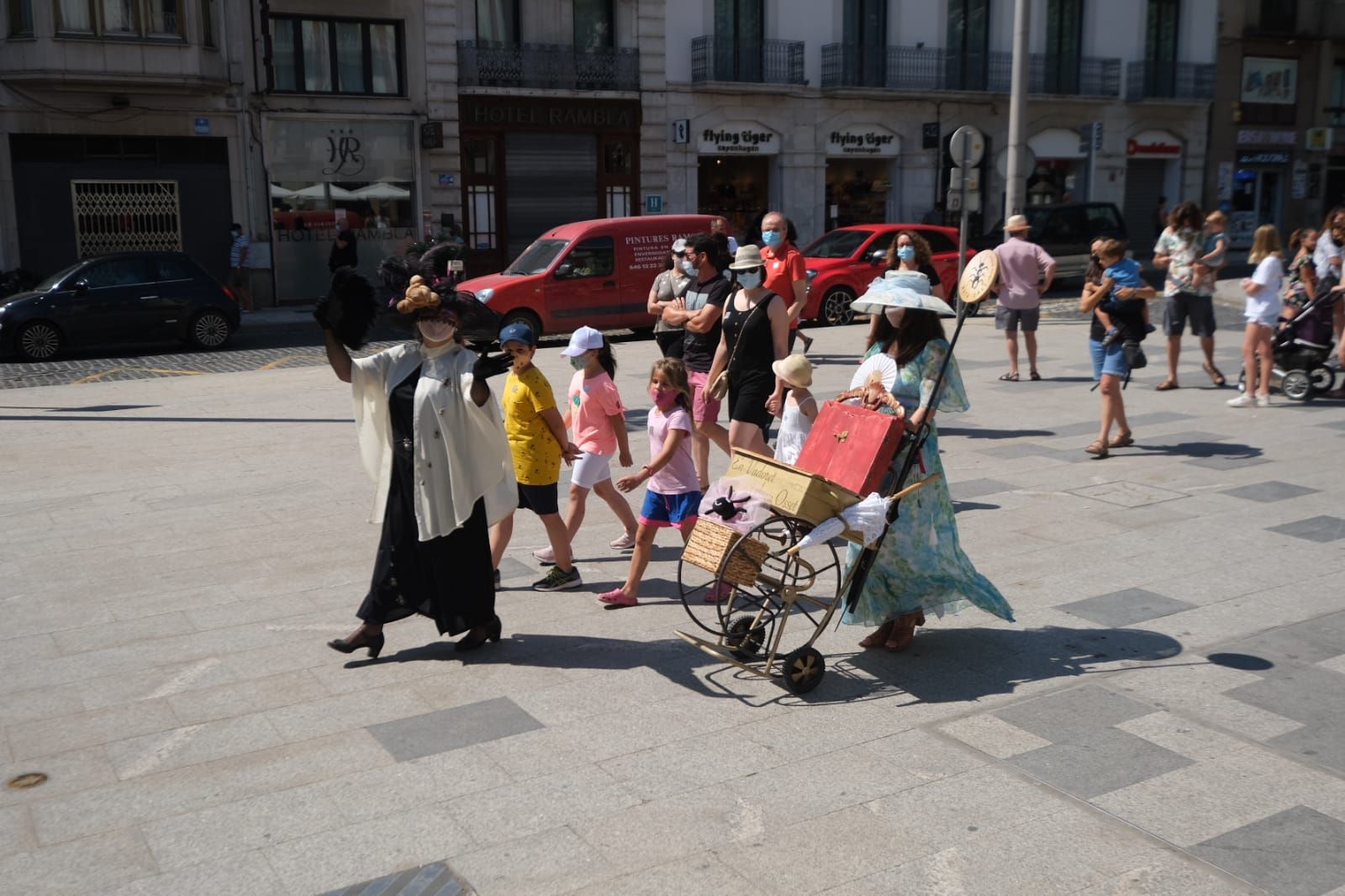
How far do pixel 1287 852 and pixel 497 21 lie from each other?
26052 millimetres

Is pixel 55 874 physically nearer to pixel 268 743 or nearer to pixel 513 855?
pixel 268 743

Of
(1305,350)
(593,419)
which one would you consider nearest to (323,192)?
(1305,350)

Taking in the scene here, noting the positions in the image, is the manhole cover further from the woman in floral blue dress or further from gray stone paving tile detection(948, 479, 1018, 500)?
gray stone paving tile detection(948, 479, 1018, 500)

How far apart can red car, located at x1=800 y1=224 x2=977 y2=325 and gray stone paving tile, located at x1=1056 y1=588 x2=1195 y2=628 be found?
41.9 ft

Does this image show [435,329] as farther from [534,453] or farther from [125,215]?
[125,215]

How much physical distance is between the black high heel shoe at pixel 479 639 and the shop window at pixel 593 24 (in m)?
24.0

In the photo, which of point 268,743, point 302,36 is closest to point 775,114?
point 302,36

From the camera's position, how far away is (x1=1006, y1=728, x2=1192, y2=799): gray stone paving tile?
457 cm

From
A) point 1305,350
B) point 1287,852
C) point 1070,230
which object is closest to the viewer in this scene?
point 1287,852

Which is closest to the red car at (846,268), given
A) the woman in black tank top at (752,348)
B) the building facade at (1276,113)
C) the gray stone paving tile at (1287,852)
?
the woman in black tank top at (752,348)

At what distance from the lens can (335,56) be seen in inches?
1017

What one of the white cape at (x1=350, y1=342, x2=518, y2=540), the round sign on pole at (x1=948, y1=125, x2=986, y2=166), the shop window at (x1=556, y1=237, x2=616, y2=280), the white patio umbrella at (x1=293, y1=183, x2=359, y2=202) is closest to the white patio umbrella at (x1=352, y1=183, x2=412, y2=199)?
the white patio umbrella at (x1=293, y1=183, x2=359, y2=202)

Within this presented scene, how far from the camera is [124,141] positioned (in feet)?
77.3

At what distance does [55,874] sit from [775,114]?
28305 millimetres
